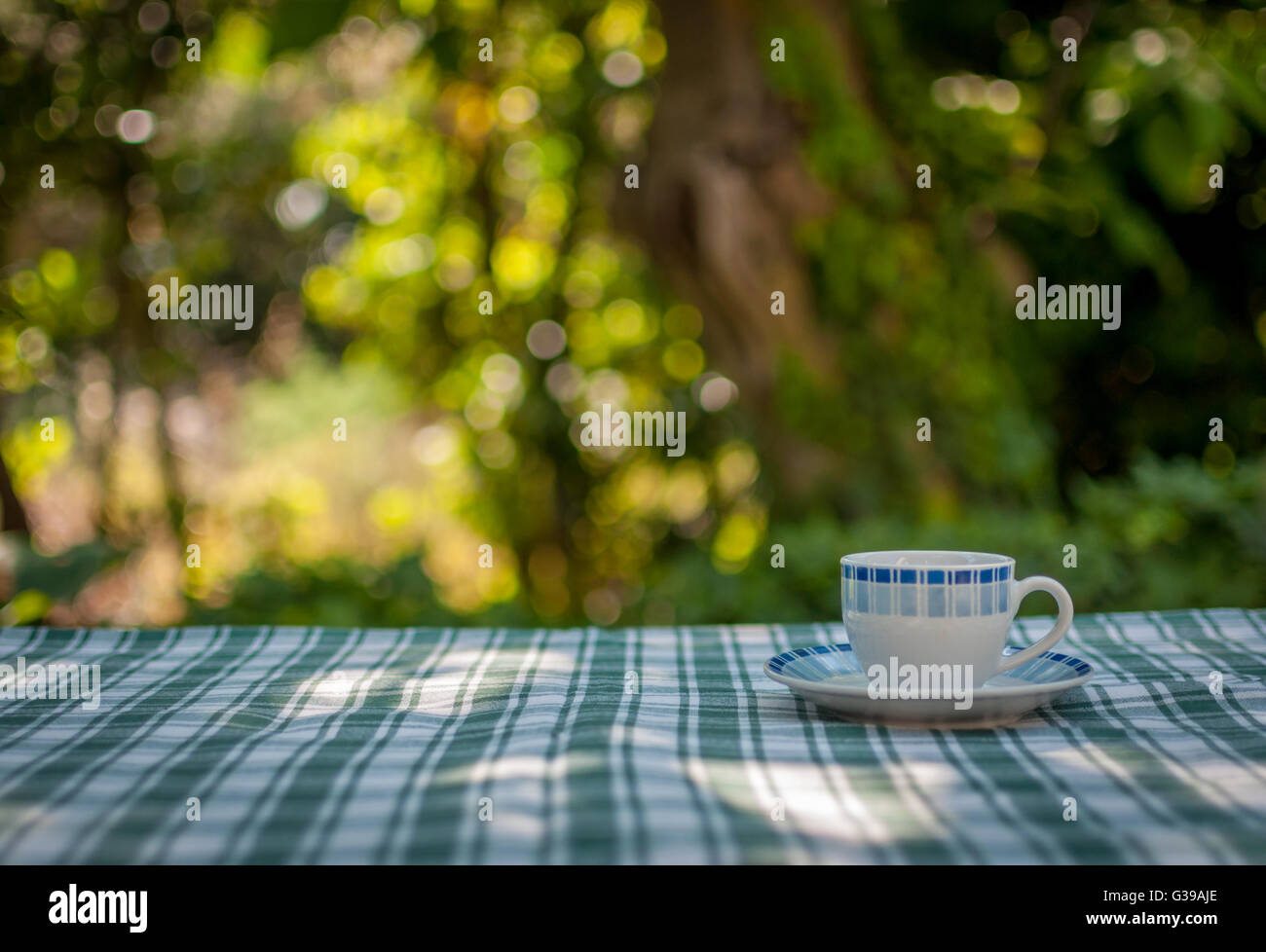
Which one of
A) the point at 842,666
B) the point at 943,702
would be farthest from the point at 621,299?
the point at 943,702

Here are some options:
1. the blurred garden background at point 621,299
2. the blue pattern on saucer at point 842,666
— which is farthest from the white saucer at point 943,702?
the blurred garden background at point 621,299

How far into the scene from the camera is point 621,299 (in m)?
3.61

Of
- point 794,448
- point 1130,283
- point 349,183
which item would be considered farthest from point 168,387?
point 1130,283

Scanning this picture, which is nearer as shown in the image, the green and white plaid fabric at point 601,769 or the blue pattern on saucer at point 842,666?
the green and white plaid fabric at point 601,769

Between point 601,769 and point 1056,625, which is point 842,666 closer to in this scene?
point 1056,625

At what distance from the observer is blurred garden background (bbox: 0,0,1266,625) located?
262cm

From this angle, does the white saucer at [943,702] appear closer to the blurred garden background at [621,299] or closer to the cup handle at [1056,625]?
the cup handle at [1056,625]

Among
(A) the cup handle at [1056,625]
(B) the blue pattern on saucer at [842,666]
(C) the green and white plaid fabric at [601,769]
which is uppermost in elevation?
(A) the cup handle at [1056,625]

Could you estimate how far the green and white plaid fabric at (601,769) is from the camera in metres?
0.51

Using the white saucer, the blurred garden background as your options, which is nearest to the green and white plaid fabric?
the white saucer

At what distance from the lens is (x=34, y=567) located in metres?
2.57

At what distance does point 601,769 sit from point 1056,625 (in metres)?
0.37

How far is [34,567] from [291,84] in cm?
205

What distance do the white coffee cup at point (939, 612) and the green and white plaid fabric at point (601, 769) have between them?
6 centimetres
